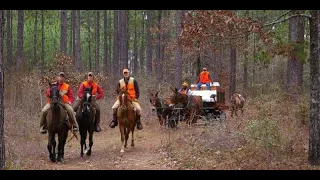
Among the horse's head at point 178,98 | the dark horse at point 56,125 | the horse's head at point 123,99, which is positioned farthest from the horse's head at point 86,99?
the horse's head at point 178,98

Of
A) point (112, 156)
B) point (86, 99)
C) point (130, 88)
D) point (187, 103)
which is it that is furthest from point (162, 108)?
point (86, 99)

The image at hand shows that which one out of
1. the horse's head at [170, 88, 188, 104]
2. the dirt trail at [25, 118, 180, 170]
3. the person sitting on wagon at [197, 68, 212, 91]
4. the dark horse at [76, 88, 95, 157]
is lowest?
the dirt trail at [25, 118, 180, 170]

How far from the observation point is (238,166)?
35.7ft

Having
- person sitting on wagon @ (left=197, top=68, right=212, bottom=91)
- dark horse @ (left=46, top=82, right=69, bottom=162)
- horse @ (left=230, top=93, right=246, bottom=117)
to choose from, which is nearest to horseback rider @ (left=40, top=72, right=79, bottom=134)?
dark horse @ (left=46, top=82, right=69, bottom=162)

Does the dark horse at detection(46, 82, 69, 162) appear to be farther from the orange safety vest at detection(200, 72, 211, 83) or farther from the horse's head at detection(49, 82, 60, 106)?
the orange safety vest at detection(200, 72, 211, 83)

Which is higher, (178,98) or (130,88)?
(130,88)

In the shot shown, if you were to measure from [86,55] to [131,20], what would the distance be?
17.2 metres

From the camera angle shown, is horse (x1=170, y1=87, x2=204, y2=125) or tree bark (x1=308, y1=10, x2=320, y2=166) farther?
horse (x1=170, y1=87, x2=204, y2=125)

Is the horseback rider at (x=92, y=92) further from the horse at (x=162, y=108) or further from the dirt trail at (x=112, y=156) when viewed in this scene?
the horse at (x=162, y=108)

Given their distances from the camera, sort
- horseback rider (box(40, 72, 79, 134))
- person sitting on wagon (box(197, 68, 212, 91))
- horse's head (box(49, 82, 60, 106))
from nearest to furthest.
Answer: horse's head (box(49, 82, 60, 106)) → horseback rider (box(40, 72, 79, 134)) → person sitting on wagon (box(197, 68, 212, 91))

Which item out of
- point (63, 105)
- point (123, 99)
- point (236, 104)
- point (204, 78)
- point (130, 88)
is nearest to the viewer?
point (63, 105)

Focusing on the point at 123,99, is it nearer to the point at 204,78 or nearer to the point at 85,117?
the point at 85,117
